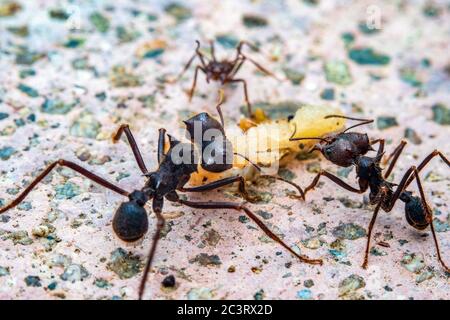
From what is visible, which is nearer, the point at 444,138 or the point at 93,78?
the point at 444,138

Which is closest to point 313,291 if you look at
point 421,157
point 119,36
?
point 421,157

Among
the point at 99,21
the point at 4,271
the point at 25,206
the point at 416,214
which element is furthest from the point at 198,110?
the point at 4,271

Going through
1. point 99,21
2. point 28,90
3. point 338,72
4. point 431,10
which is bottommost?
point 28,90

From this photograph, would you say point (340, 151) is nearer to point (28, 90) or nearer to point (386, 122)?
point (386, 122)

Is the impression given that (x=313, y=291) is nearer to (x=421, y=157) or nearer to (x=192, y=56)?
(x=421, y=157)

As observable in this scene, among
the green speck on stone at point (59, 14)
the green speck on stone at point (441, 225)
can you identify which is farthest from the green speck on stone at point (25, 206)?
the green speck on stone at point (441, 225)

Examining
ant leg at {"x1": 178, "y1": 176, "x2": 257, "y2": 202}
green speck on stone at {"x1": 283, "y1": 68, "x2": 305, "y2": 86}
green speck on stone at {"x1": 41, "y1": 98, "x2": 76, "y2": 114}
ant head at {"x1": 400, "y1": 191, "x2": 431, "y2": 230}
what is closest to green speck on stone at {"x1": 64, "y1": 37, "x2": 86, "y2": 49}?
green speck on stone at {"x1": 41, "y1": 98, "x2": 76, "y2": 114}

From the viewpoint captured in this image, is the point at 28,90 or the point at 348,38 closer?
the point at 28,90
